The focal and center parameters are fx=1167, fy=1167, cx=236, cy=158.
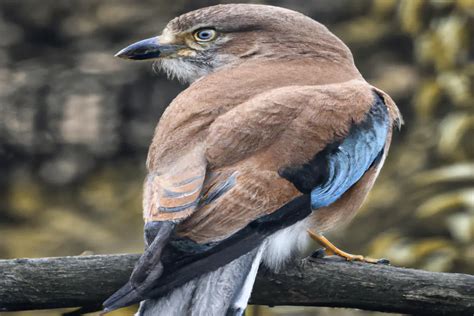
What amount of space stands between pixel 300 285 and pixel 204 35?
1.63 meters

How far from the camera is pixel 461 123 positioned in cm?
773

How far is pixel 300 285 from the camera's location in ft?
14.4

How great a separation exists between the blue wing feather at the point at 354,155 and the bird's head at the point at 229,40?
670mm

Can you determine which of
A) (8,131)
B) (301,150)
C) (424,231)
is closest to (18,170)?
(8,131)

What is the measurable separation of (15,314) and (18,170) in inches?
78.7

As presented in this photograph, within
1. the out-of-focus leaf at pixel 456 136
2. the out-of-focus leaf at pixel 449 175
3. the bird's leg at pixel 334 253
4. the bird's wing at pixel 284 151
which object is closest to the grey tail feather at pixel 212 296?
the bird's wing at pixel 284 151

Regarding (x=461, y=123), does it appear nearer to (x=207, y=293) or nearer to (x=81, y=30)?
(x=81, y=30)

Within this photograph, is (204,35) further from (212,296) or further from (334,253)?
(212,296)

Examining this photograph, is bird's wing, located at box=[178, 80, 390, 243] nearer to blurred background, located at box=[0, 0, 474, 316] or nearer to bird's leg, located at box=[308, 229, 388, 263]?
bird's leg, located at box=[308, 229, 388, 263]

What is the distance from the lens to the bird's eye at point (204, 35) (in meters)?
5.56

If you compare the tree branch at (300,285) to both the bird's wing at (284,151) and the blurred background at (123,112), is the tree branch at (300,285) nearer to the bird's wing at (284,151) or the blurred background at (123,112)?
the bird's wing at (284,151)

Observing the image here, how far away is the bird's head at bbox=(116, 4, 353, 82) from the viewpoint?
5.50m

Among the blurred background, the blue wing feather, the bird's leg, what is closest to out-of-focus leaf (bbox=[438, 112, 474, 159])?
the blurred background

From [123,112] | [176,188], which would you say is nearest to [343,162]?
[176,188]
